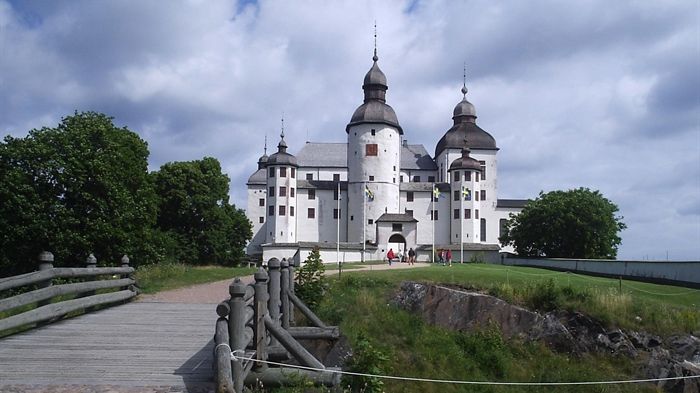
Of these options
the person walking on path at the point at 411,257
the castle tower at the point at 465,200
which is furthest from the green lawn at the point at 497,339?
the castle tower at the point at 465,200

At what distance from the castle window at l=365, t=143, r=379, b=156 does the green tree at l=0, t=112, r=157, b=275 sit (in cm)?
3242

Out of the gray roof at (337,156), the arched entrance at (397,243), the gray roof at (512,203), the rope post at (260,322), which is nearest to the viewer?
the rope post at (260,322)


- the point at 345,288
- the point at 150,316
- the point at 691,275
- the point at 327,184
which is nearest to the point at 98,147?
the point at 345,288

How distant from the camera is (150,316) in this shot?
11961mm

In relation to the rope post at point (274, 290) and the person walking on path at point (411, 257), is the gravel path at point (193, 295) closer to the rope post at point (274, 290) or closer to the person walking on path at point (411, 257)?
the rope post at point (274, 290)

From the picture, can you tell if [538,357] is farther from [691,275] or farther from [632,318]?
[691,275]

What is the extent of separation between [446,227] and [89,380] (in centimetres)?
5766

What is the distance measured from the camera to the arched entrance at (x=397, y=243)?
57.9m

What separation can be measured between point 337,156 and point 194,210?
2864 centimetres

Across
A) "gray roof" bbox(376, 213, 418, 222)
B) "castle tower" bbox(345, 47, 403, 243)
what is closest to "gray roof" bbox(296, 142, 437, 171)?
"castle tower" bbox(345, 47, 403, 243)

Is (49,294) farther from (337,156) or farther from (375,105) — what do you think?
(337,156)

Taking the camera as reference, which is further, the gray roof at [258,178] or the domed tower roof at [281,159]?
the gray roof at [258,178]

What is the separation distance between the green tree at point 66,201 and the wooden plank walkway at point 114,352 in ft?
55.5

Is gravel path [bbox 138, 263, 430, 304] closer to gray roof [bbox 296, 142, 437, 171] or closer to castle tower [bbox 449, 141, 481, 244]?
castle tower [bbox 449, 141, 481, 244]
